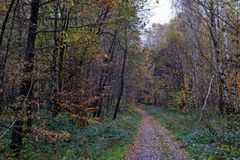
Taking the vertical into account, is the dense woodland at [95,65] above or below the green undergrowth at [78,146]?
above

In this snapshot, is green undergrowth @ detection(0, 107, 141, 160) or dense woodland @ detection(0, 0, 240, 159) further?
green undergrowth @ detection(0, 107, 141, 160)

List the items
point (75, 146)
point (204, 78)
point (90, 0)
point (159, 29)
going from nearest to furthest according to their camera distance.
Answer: point (90, 0) < point (75, 146) < point (204, 78) < point (159, 29)

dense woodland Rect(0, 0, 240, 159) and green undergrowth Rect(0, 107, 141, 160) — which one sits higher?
dense woodland Rect(0, 0, 240, 159)

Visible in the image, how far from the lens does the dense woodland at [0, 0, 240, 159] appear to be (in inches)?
387

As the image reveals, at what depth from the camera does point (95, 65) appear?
2341 cm

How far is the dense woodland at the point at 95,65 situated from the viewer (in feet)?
32.3

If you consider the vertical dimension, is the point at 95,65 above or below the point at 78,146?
above

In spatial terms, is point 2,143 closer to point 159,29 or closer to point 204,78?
point 204,78

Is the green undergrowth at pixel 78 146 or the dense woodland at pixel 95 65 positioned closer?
the dense woodland at pixel 95 65

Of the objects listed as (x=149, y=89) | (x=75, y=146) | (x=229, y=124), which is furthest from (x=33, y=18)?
(x=149, y=89)

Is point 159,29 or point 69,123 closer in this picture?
point 69,123

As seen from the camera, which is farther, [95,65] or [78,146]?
[95,65]

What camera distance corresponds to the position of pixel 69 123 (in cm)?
1680

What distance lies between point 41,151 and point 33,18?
5035 millimetres
